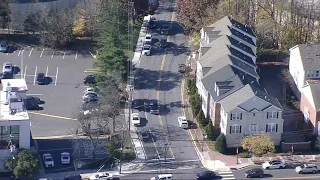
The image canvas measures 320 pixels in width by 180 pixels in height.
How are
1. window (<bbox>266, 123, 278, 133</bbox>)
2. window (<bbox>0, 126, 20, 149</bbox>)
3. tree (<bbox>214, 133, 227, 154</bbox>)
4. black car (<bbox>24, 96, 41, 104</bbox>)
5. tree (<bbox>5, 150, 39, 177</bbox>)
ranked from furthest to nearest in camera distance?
1. black car (<bbox>24, 96, 41, 104</bbox>)
2. window (<bbox>266, 123, 278, 133</bbox>)
3. tree (<bbox>214, 133, 227, 154</bbox>)
4. window (<bbox>0, 126, 20, 149</bbox>)
5. tree (<bbox>5, 150, 39, 177</bbox>)

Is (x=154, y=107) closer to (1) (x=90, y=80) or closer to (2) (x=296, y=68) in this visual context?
(1) (x=90, y=80)

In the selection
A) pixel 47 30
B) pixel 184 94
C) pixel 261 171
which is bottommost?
pixel 261 171

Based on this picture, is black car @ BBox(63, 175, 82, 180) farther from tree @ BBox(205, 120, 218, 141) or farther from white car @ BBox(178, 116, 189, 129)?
white car @ BBox(178, 116, 189, 129)

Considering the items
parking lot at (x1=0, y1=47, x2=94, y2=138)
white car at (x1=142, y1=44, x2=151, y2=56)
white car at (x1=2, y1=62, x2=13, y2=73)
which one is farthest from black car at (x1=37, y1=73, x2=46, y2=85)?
white car at (x1=142, y1=44, x2=151, y2=56)

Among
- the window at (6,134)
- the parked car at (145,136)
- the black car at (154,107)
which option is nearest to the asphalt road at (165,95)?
the black car at (154,107)

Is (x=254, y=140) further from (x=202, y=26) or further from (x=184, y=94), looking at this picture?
(x=202, y=26)

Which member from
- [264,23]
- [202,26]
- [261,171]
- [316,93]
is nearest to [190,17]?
[202,26]

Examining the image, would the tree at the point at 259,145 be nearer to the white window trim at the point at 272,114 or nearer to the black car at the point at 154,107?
the white window trim at the point at 272,114

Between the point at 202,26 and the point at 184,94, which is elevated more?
the point at 202,26
